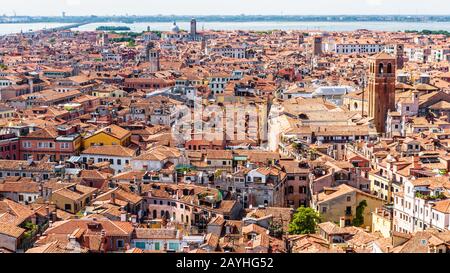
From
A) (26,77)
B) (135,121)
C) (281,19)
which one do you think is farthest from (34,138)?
(281,19)

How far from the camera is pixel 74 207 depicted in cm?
863

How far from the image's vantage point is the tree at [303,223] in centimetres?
796

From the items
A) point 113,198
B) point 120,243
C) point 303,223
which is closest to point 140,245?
point 120,243

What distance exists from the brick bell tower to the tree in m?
7.84

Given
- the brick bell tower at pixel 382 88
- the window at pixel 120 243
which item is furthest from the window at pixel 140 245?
the brick bell tower at pixel 382 88

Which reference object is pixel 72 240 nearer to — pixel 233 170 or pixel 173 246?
pixel 173 246

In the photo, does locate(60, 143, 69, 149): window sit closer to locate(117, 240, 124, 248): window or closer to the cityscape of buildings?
the cityscape of buildings

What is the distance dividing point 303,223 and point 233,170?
8.14ft

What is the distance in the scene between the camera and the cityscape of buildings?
23.2ft

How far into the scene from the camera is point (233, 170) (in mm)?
10391

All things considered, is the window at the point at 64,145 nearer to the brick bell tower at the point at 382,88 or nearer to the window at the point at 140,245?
the window at the point at 140,245

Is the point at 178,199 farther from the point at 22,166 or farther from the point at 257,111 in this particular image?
the point at 257,111

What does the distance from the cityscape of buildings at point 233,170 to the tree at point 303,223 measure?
0.6 inches
